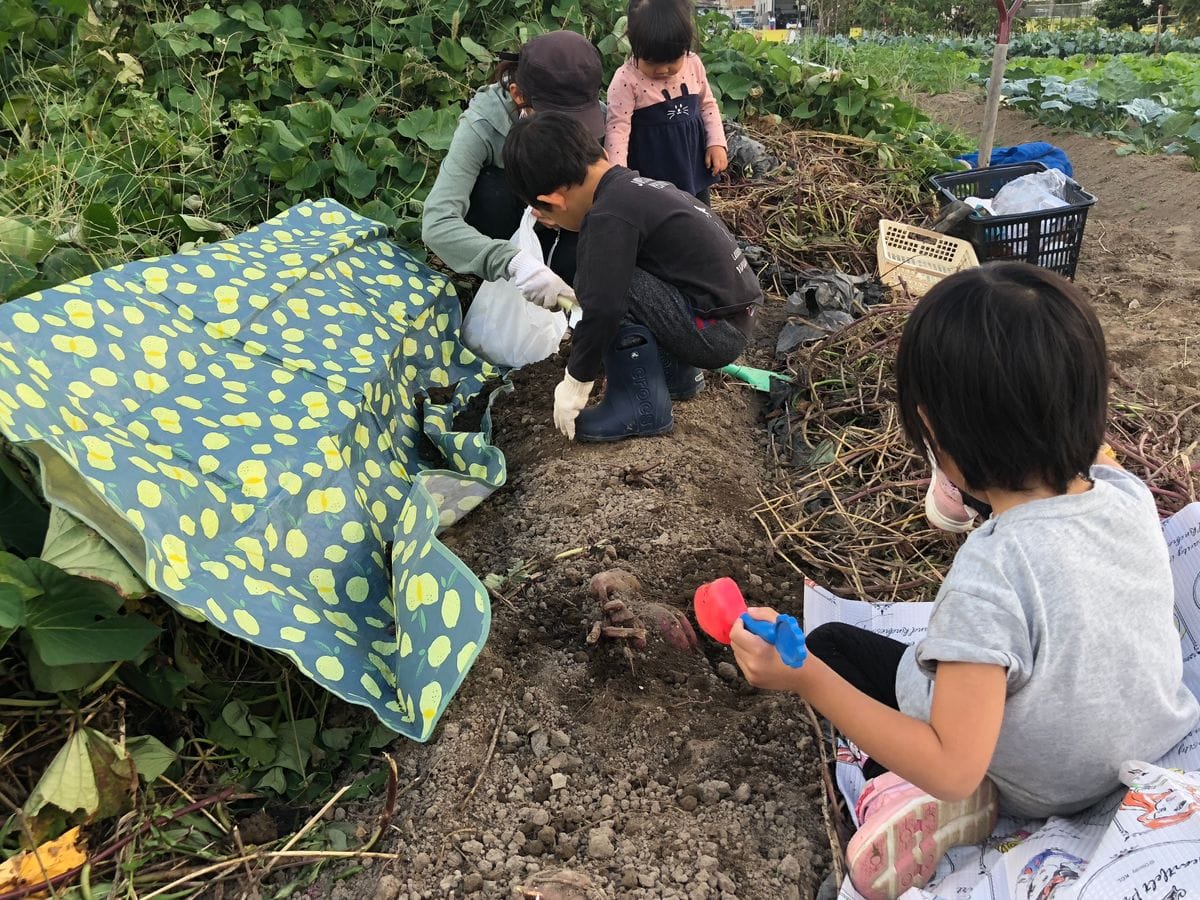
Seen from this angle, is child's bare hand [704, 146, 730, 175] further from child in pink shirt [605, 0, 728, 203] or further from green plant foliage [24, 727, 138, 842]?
green plant foliage [24, 727, 138, 842]

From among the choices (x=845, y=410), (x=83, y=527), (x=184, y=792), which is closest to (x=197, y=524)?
(x=83, y=527)

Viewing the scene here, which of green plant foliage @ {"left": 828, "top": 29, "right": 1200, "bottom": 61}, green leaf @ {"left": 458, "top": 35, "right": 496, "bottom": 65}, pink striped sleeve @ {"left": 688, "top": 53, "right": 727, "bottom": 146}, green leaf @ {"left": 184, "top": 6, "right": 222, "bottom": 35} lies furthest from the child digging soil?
green plant foliage @ {"left": 828, "top": 29, "right": 1200, "bottom": 61}

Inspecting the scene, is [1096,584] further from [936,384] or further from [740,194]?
[740,194]

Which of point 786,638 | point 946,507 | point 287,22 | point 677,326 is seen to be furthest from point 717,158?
point 786,638

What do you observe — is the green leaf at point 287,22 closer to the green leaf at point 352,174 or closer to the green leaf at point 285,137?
the green leaf at point 285,137

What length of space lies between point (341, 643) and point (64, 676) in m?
0.40

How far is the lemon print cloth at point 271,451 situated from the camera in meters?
1.35

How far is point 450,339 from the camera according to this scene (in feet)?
8.45

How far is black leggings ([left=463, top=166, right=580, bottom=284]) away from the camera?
2568mm

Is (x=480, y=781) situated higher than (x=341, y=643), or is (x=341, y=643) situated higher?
(x=341, y=643)

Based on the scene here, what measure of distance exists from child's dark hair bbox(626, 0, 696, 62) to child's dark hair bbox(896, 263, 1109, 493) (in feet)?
6.12

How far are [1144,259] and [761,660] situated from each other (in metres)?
3.25

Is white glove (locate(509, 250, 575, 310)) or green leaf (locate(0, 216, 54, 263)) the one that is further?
white glove (locate(509, 250, 575, 310))

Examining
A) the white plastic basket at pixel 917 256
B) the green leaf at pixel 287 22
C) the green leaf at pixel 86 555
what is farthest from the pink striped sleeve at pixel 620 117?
the green leaf at pixel 86 555
